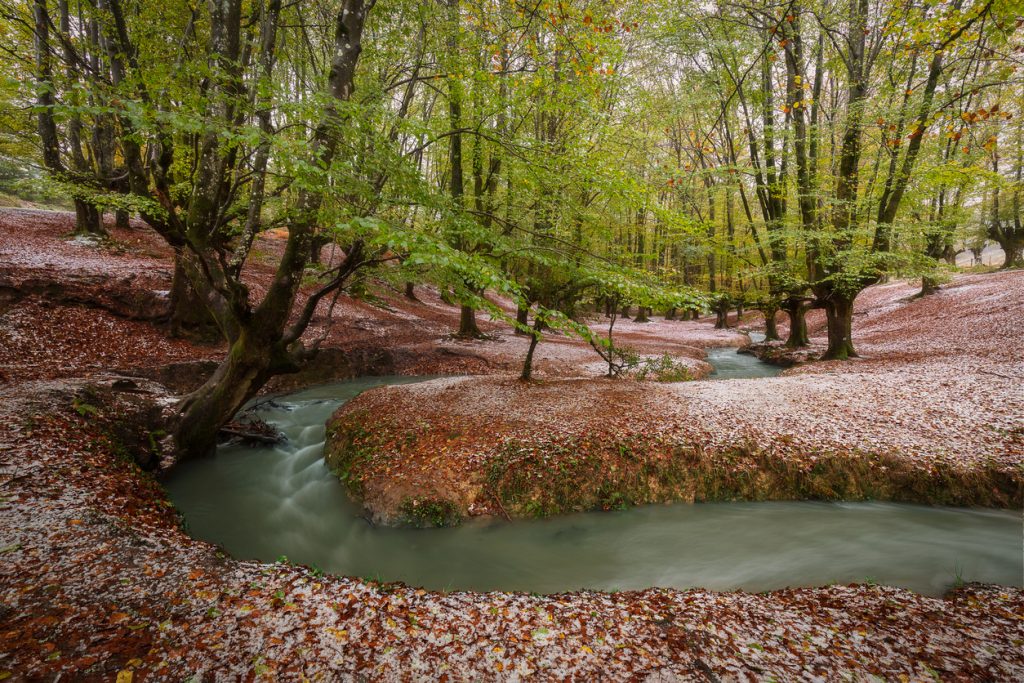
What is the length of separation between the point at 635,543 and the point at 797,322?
1796cm

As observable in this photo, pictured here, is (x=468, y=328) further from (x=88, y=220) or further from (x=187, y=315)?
(x=88, y=220)

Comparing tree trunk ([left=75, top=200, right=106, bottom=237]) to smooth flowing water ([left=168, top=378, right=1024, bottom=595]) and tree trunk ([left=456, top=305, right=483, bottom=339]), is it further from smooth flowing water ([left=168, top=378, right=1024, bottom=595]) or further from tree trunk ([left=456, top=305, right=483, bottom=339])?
smooth flowing water ([left=168, top=378, right=1024, bottom=595])

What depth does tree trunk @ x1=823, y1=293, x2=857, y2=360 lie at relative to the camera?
14.6 metres

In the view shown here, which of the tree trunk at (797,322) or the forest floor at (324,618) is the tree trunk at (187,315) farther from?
the tree trunk at (797,322)

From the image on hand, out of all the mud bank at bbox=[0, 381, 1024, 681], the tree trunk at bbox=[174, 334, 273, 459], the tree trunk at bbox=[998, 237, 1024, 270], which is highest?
the tree trunk at bbox=[998, 237, 1024, 270]

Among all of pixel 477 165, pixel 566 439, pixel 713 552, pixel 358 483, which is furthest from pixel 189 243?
pixel 713 552

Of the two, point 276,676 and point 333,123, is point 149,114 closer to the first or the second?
point 333,123

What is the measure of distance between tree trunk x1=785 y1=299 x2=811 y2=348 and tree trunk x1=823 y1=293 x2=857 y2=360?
8.69 ft

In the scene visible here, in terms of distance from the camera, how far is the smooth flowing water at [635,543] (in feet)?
17.3

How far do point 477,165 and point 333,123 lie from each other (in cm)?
863

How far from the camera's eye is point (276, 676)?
2.96 metres

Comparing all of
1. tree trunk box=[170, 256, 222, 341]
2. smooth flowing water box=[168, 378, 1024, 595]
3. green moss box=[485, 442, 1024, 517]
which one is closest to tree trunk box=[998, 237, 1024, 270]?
green moss box=[485, 442, 1024, 517]

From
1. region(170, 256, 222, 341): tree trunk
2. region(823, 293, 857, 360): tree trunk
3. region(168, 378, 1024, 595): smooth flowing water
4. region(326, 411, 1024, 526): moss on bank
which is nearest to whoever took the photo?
region(168, 378, 1024, 595): smooth flowing water

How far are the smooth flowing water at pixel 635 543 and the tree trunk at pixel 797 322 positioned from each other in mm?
13437
